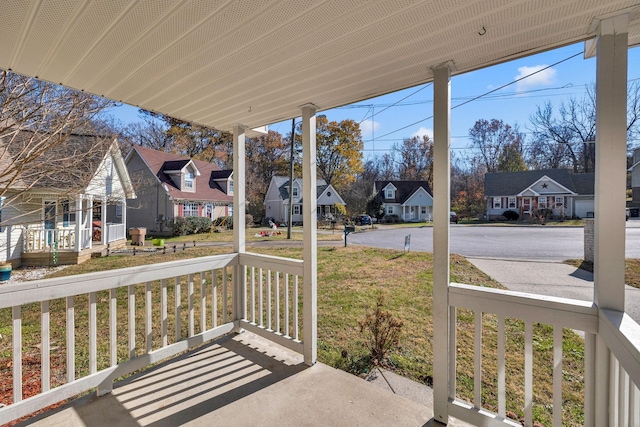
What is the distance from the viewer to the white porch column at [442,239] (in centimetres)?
184

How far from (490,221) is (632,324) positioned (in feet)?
8.48

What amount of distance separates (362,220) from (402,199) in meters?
2.73

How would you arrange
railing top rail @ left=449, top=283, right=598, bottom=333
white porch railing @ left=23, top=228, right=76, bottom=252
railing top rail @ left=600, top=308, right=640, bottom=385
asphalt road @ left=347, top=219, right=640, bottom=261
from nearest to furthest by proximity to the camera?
railing top rail @ left=600, top=308, right=640, bottom=385 → railing top rail @ left=449, top=283, right=598, bottom=333 → asphalt road @ left=347, top=219, right=640, bottom=261 → white porch railing @ left=23, top=228, right=76, bottom=252

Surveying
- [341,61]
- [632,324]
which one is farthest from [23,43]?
[632,324]

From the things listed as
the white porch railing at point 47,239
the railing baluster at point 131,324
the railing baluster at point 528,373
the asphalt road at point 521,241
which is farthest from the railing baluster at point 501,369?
the white porch railing at point 47,239

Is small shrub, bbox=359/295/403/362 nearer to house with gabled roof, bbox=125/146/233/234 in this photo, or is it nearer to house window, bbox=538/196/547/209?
house window, bbox=538/196/547/209

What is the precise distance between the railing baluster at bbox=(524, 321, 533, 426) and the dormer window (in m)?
16.2

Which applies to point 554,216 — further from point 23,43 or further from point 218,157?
point 218,157

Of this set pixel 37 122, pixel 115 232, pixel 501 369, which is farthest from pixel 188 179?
pixel 501 369

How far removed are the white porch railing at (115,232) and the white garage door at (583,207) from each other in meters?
12.7

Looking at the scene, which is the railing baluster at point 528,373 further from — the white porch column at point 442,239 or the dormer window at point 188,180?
the dormer window at point 188,180

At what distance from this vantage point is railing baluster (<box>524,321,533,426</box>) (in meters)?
1.59

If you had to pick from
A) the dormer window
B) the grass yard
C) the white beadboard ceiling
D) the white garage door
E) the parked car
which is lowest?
the grass yard

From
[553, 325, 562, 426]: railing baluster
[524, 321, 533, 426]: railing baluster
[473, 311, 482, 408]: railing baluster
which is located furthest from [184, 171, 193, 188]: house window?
[553, 325, 562, 426]: railing baluster
